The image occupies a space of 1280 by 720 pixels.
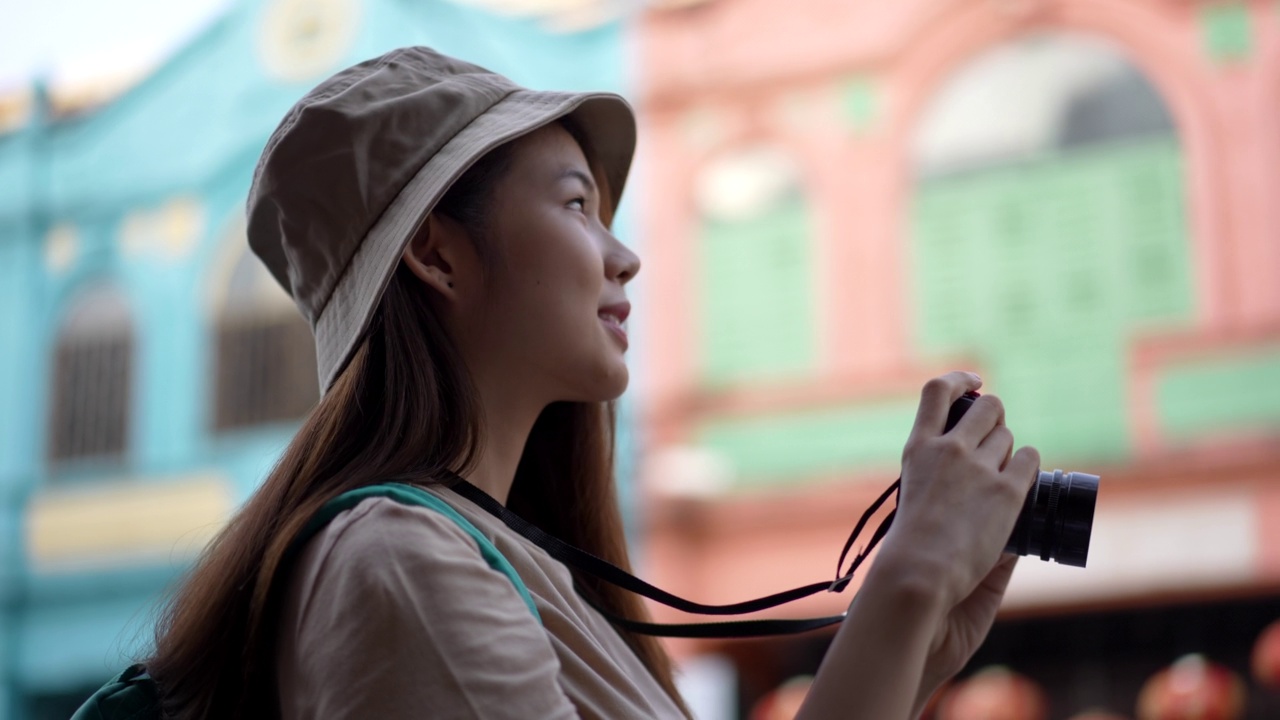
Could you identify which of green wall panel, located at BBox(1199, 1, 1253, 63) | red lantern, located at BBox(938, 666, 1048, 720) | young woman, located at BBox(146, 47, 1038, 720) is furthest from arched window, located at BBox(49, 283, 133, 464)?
young woman, located at BBox(146, 47, 1038, 720)

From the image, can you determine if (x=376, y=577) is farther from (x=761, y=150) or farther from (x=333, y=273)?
(x=761, y=150)

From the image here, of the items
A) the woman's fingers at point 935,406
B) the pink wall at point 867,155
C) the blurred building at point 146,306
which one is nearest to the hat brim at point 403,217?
the woman's fingers at point 935,406

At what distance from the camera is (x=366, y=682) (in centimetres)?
61

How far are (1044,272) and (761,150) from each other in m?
0.94

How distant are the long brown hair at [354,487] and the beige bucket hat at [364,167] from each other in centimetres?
3

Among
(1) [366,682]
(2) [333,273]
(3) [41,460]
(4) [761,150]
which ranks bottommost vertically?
(3) [41,460]

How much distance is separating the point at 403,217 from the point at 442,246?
0.27 feet

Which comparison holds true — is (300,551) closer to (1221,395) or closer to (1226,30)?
(1221,395)

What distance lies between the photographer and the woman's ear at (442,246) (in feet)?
2.81

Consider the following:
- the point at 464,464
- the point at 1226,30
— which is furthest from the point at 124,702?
the point at 1226,30

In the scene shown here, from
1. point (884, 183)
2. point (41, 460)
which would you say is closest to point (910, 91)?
point (884, 183)

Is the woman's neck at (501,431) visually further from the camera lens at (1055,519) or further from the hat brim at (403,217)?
the camera lens at (1055,519)

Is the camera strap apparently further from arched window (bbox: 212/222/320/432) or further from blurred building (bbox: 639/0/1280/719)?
arched window (bbox: 212/222/320/432)

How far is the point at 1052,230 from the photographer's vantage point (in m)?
3.84
